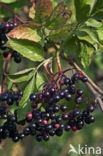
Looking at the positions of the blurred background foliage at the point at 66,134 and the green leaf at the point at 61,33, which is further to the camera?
the blurred background foliage at the point at 66,134

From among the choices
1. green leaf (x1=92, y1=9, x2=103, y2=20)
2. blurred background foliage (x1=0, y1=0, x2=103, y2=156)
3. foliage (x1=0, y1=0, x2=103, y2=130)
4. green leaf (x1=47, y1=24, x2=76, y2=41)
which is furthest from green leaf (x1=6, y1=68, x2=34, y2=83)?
green leaf (x1=92, y1=9, x2=103, y2=20)

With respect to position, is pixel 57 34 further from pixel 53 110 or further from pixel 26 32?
pixel 53 110

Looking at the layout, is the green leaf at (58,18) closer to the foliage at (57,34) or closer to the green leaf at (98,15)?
the foliage at (57,34)

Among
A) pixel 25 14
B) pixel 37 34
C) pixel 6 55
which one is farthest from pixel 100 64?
pixel 37 34

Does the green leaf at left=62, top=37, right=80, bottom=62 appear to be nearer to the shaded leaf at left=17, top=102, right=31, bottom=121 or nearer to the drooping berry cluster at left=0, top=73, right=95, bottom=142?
the drooping berry cluster at left=0, top=73, right=95, bottom=142

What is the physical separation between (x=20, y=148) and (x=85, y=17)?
250 centimetres

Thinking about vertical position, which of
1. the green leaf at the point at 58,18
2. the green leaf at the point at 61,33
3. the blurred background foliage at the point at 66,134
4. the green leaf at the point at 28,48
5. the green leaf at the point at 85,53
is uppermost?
the green leaf at the point at 58,18

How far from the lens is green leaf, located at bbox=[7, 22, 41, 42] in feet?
5.74

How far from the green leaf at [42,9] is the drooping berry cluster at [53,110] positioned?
0.32 meters

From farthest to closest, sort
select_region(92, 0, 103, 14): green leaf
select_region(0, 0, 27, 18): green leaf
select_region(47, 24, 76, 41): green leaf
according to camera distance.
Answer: select_region(0, 0, 27, 18): green leaf < select_region(92, 0, 103, 14): green leaf < select_region(47, 24, 76, 41): green leaf

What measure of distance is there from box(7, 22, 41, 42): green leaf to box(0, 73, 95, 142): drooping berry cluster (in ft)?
0.82

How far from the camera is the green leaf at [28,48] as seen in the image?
175 cm

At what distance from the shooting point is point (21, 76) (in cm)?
186

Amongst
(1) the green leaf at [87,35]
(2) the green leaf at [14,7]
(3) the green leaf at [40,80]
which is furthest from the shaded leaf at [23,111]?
(2) the green leaf at [14,7]
